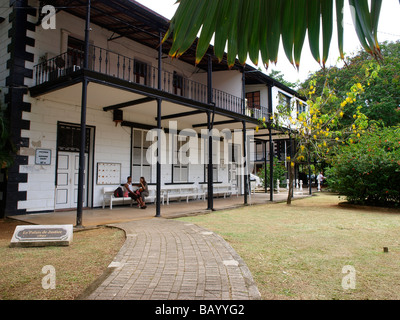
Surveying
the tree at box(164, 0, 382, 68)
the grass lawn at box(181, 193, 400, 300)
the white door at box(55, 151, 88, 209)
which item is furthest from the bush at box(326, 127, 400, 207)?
the tree at box(164, 0, 382, 68)

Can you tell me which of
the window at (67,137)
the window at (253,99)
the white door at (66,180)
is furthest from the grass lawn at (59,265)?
the window at (253,99)

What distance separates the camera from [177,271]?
3639 millimetres

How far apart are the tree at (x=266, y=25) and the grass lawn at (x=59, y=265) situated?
9.93 ft

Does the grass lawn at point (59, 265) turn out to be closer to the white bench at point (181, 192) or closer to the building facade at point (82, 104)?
the building facade at point (82, 104)

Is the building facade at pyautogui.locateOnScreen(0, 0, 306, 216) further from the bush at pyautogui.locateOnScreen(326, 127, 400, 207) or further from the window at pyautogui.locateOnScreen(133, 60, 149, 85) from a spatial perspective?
the bush at pyautogui.locateOnScreen(326, 127, 400, 207)

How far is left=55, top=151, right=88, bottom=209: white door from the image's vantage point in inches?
368

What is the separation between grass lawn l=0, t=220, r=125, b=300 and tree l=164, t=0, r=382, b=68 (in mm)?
3026

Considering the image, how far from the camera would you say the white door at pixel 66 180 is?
9.34m

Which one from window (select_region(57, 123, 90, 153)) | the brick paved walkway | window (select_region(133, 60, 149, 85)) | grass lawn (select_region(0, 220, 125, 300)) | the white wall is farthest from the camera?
window (select_region(133, 60, 149, 85))

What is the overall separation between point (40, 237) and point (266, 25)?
5.59 m

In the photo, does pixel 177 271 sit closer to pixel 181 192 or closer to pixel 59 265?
pixel 59 265

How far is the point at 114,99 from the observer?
30.8 feet
